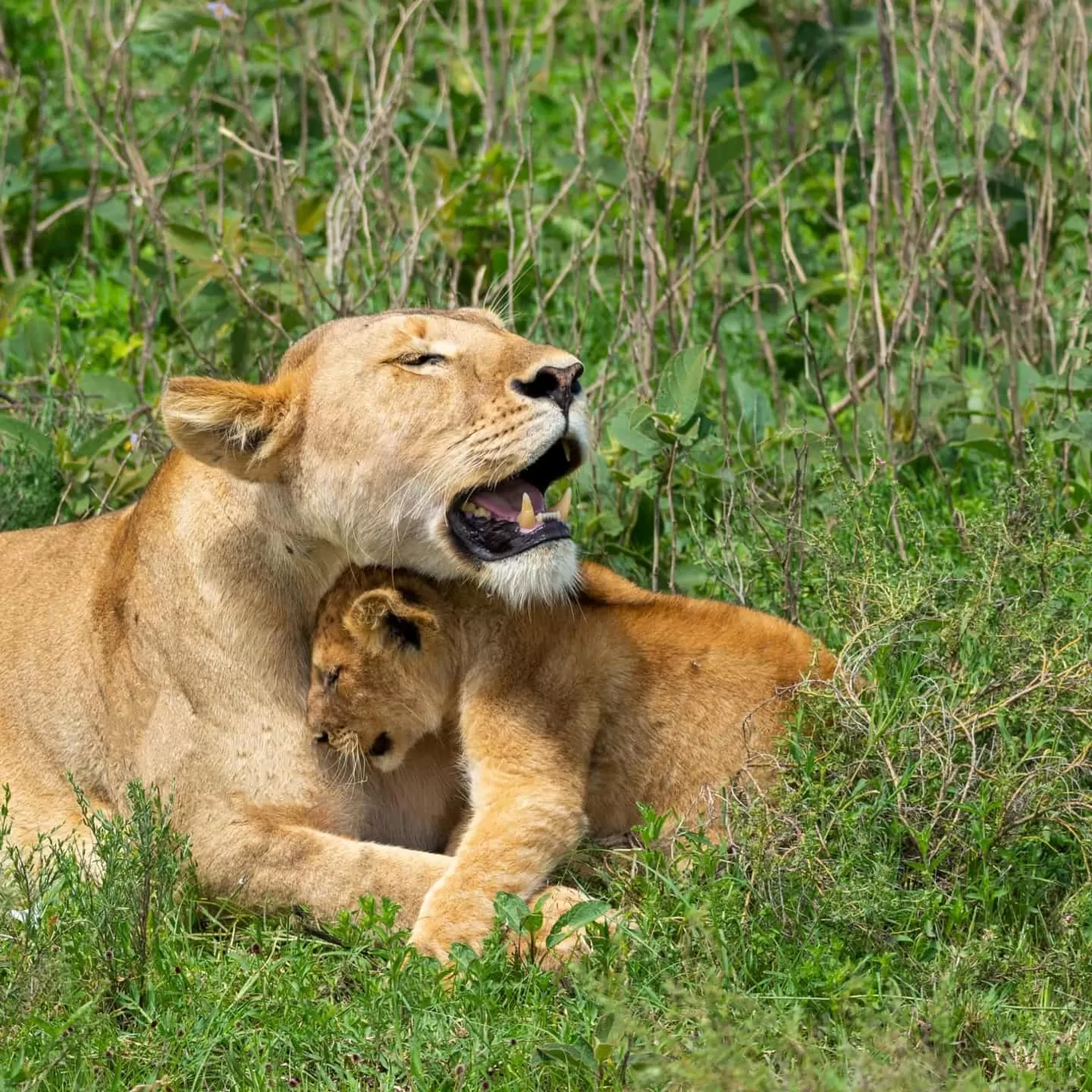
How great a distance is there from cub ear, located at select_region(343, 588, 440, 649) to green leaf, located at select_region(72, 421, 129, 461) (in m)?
1.69

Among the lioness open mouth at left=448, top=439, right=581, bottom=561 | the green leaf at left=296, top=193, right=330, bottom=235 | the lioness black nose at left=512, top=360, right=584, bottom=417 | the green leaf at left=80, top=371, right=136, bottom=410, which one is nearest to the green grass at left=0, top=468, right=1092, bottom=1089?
the lioness open mouth at left=448, top=439, right=581, bottom=561

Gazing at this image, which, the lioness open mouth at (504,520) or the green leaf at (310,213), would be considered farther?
the green leaf at (310,213)

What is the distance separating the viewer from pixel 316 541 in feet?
14.0

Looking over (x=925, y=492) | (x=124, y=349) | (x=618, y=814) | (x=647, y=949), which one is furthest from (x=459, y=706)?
(x=124, y=349)

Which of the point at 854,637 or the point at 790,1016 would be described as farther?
the point at 854,637

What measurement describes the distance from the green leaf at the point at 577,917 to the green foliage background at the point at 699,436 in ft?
0.32

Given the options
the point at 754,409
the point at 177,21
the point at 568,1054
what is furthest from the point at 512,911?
the point at 177,21

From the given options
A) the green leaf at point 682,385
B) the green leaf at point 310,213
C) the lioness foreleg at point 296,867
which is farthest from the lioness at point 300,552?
the green leaf at point 310,213

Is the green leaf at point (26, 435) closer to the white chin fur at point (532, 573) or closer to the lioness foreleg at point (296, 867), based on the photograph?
the lioness foreleg at point (296, 867)

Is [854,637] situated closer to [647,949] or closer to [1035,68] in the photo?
[647,949]

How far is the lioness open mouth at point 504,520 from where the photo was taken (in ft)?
13.6

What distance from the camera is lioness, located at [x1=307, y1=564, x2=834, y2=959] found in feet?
13.6

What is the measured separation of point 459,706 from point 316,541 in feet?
1.73

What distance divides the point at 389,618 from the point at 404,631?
0.17ft
